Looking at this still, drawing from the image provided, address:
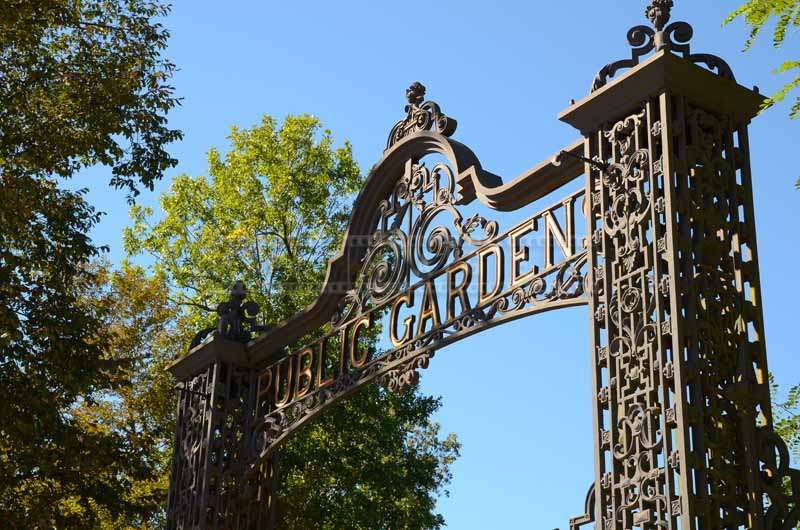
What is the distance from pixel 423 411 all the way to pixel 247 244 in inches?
126

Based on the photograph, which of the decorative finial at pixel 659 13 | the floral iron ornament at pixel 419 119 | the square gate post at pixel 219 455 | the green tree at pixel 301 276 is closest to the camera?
the decorative finial at pixel 659 13

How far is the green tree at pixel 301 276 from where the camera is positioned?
13734mm

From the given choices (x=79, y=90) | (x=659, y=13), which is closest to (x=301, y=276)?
(x=79, y=90)

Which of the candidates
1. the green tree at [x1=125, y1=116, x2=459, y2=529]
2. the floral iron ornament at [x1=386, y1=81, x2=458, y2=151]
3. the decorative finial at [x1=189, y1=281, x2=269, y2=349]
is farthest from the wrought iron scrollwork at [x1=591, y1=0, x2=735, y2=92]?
the green tree at [x1=125, y1=116, x2=459, y2=529]

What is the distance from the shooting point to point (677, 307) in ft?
16.5

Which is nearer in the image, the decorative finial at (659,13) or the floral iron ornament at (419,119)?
the decorative finial at (659,13)

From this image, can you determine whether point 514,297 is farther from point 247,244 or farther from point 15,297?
point 247,244

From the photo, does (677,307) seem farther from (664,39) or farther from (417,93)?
(417,93)

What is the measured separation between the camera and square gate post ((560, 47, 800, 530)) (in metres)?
4.87

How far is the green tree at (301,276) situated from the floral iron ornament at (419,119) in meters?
6.73

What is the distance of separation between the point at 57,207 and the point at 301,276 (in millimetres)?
5407

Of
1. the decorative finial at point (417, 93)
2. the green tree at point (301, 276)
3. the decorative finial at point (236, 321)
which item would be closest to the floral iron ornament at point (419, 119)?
the decorative finial at point (417, 93)

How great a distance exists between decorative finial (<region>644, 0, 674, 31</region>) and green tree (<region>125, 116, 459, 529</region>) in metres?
8.94

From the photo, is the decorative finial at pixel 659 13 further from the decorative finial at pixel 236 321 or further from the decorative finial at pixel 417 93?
the decorative finial at pixel 236 321
